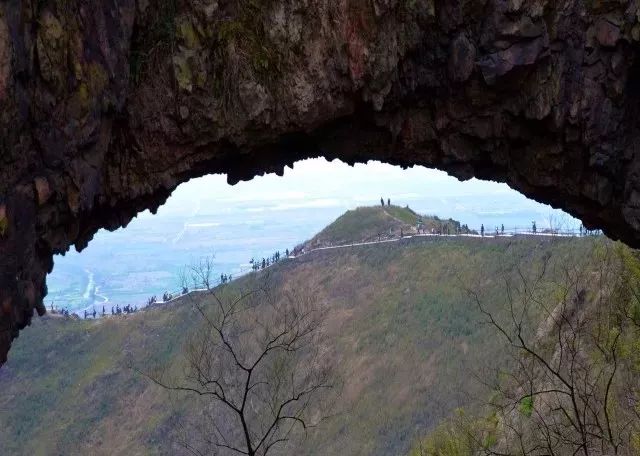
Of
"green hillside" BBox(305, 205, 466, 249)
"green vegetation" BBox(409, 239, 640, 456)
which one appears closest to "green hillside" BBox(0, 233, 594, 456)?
"green hillside" BBox(305, 205, 466, 249)

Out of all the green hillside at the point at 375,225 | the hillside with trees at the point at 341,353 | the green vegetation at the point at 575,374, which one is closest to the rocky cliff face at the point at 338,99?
the green vegetation at the point at 575,374

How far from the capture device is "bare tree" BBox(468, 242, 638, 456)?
9164 millimetres

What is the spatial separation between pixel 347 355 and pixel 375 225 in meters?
11.2

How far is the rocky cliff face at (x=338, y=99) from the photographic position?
23.0 ft

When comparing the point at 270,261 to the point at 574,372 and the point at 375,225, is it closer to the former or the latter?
the point at 375,225

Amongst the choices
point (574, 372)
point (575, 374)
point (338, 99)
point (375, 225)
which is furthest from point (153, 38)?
point (375, 225)

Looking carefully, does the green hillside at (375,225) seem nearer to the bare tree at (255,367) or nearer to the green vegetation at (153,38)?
the bare tree at (255,367)

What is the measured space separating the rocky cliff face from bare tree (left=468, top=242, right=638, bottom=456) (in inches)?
71.7

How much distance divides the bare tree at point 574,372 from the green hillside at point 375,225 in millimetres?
19891

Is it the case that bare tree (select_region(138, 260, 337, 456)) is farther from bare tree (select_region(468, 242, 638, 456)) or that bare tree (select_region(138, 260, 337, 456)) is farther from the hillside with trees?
the hillside with trees

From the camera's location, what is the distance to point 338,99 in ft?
28.1

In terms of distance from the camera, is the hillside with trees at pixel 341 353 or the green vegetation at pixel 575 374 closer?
the green vegetation at pixel 575 374

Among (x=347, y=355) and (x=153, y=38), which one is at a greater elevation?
(x=153, y=38)

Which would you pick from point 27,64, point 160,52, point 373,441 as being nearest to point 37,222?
point 27,64
